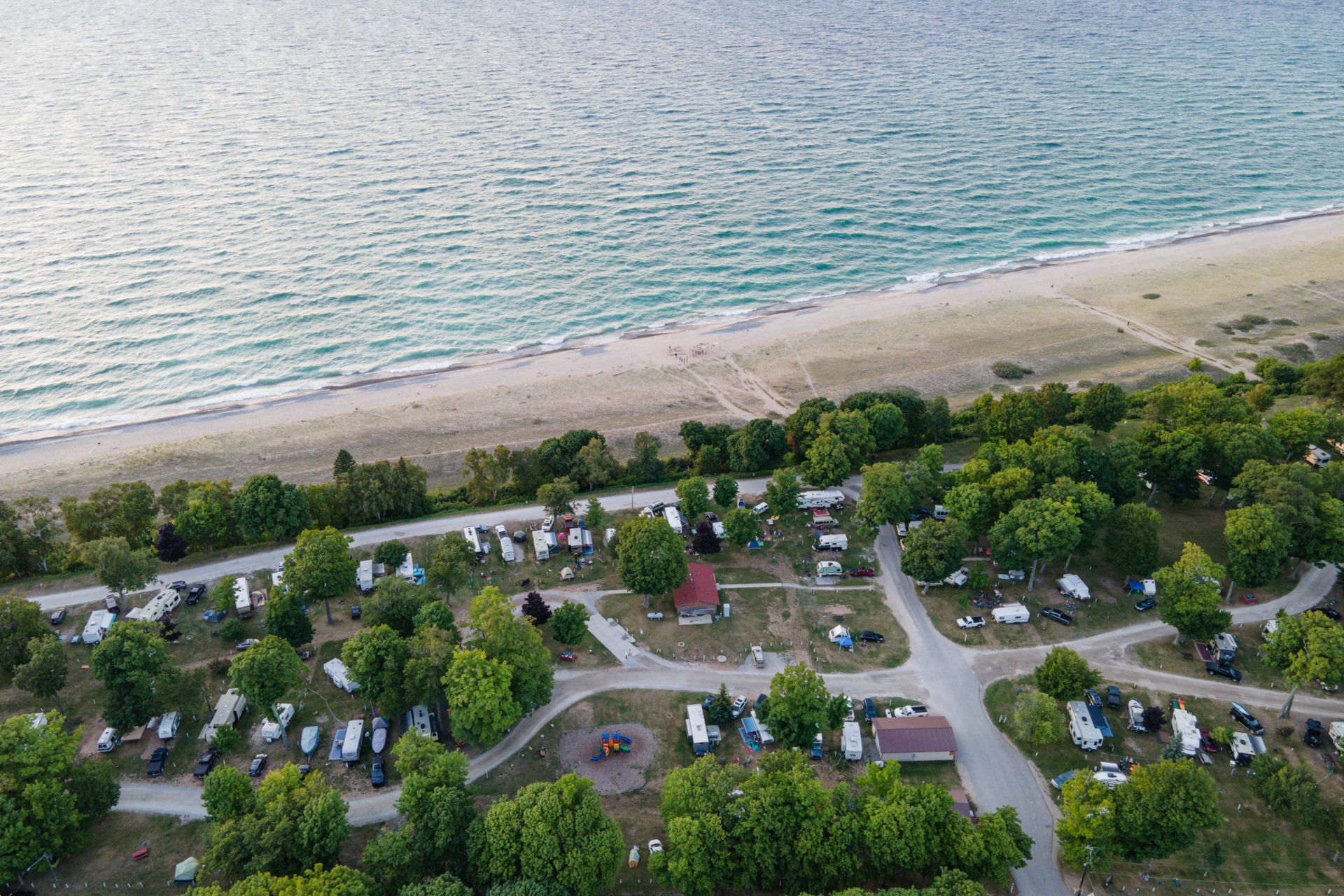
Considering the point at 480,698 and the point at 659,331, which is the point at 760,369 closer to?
the point at 659,331

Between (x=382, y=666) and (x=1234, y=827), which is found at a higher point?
(x=382, y=666)

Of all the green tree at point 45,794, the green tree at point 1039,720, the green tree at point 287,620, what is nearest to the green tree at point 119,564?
the green tree at point 287,620

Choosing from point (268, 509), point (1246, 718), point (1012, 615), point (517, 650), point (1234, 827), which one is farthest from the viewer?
point (268, 509)

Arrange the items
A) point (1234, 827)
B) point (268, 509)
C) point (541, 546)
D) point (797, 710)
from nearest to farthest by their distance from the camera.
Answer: point (1234, 827)
point (797, 710)
point (541, 546)
point (268, 509)

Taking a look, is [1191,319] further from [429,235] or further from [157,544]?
[157,544]

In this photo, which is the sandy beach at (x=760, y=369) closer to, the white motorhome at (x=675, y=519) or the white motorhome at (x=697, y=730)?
the white motorhome at (x=675, y=519)

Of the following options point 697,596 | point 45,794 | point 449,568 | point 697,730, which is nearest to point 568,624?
point 697,596

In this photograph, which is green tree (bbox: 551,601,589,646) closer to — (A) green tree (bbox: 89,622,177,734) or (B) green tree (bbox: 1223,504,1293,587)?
(A) green tree (bbox: 89,622,177,734)
